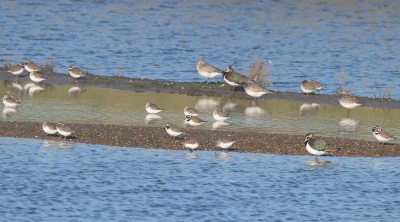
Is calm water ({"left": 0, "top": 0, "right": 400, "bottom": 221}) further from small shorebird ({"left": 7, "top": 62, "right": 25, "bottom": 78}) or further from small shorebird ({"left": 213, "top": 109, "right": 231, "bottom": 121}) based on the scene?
small shorebird ({"left": 7, "top": 62, "right": 25, "bottom": 78})

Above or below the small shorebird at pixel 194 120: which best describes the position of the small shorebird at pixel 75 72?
above

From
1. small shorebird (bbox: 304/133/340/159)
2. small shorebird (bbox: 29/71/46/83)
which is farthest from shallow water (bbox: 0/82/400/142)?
small shorebird (bbox: 304/133/340/159)

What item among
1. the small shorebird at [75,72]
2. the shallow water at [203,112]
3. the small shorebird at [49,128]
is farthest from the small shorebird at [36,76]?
the small shorebird at [49,128]

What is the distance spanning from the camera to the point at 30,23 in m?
59.9

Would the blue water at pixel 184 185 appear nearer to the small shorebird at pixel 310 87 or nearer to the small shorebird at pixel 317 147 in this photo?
the small shorebird at pixel 317 147

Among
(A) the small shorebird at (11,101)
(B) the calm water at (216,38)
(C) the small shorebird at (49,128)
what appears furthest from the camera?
(B) the calm water at (216,38)

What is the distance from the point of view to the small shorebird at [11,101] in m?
36.2

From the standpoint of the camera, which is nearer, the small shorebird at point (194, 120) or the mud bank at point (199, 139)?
the mud bank at point (199, 139)

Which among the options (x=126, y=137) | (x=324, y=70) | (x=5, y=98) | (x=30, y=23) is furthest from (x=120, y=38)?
(x=126, y=137)

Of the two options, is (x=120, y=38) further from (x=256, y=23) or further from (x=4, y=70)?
(x=4, y=70)

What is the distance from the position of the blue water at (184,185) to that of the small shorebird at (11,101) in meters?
4.36

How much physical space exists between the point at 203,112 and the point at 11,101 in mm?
5898

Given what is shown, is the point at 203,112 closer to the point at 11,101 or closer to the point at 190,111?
the point at 190,111

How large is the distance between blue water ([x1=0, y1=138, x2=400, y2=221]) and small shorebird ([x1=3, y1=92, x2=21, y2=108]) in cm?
436
